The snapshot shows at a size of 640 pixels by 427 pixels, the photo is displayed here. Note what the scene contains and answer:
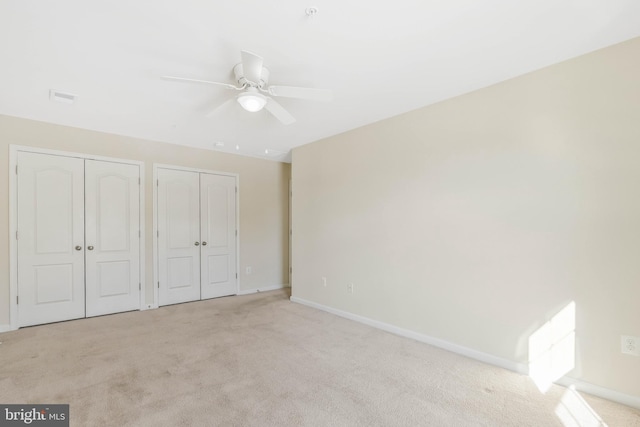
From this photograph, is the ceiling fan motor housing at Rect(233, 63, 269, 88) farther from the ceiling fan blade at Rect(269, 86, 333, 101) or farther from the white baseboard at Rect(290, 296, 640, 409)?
the white baseboard at Rect(290, 296, 640, 409)

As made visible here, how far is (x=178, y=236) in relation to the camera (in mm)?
4559

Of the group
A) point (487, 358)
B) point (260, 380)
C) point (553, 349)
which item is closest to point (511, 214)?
point (553, 349)

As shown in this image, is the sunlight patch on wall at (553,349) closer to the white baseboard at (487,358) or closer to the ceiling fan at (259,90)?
the white baseboard at (487,358)

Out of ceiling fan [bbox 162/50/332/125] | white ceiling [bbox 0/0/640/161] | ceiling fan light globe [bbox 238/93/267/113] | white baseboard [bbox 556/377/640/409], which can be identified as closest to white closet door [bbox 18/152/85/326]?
white ceiling [bbox 0/0/640/161]

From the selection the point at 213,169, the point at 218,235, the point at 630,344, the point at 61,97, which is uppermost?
the point at 61,97

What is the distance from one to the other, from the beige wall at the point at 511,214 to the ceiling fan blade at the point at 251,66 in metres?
1.86

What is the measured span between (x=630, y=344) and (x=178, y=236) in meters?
5.05

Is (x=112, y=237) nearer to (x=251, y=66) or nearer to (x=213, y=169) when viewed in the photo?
(x=213, y=169)

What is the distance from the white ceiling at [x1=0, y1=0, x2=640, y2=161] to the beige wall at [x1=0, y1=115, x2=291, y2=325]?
54 cm

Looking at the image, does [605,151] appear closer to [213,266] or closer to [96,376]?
[96,376]

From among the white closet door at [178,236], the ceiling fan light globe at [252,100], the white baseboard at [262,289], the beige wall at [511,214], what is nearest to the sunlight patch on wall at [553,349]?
the beige wall at [511,214]

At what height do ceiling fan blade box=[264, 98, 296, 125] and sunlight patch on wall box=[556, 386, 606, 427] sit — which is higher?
ceiling fan blade box=[264, 98, 296, 125]

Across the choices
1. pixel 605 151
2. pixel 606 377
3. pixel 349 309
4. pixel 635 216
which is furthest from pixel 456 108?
pixel 349 309

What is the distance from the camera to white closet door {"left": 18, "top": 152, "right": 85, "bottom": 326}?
11.4 feet
